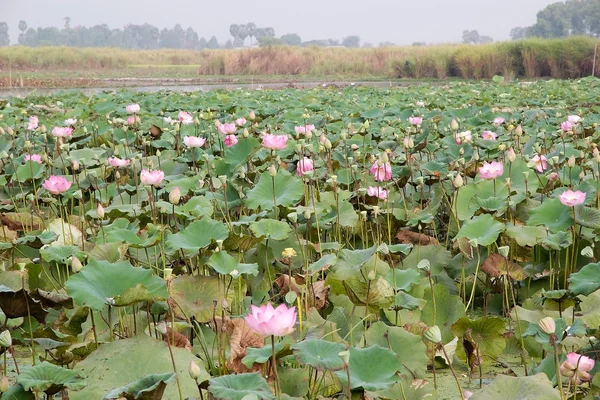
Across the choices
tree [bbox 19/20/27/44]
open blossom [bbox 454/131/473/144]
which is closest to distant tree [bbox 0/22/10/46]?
tree [bbox 19/20/27/44]

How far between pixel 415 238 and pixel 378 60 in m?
20.8

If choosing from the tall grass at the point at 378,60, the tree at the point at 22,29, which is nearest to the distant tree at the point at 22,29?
the tree at the point at 22,29

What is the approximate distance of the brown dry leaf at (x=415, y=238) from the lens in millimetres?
2312

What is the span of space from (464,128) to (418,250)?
252cm

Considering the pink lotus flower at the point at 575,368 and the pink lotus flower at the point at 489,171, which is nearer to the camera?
the pink lotus flower at the point at 575,368

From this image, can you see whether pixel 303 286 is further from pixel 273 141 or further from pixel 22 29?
pixel 22 29

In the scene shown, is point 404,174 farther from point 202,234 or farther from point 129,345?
point 129,345

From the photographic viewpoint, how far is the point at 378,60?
22500 mm

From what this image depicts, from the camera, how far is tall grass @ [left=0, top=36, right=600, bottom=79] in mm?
17484

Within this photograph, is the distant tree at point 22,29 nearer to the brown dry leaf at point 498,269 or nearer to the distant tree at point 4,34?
the distant tree at point 4,34

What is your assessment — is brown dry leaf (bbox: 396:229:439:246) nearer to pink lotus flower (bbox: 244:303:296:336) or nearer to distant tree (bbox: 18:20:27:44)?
pink lotus flower (bbox: 244:303:296:336)

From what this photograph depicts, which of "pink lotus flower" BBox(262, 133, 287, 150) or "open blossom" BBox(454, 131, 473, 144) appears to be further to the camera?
"open blossom" BBox(454, 131, 473, 144)

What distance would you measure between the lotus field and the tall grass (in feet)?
49.0

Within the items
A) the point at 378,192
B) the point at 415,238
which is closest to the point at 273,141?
the point at 378,192
